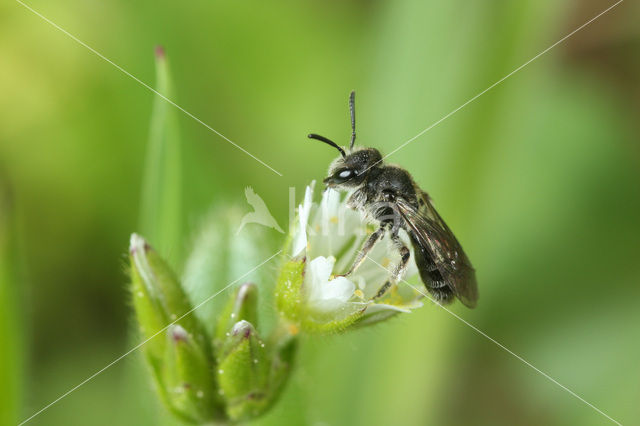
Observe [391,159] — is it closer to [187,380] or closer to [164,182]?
[164,182]

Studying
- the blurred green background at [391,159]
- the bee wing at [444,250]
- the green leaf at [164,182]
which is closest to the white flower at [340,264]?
the bee wing at [444,250]

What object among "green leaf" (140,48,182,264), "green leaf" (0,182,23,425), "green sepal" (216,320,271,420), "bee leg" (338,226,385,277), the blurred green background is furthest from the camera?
the blurred green background

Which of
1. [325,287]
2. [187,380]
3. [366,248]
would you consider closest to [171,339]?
[187,380]

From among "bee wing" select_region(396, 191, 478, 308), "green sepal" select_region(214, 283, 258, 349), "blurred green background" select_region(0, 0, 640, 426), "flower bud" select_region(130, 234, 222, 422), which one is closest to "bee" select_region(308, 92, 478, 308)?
"bee wing" select_region(396, 191, 478, 308)

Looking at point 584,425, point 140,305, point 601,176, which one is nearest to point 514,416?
point 584,425

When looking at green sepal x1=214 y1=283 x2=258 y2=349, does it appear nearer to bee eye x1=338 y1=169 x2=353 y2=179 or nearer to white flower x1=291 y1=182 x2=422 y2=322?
white flower x1=291 y1=182 x2=422 y2=322

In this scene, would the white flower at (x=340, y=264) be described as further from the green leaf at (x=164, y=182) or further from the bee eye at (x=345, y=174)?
the green leaf at (x=164, y=182)

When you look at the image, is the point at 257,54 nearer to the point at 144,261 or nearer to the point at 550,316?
the point at 550,316
